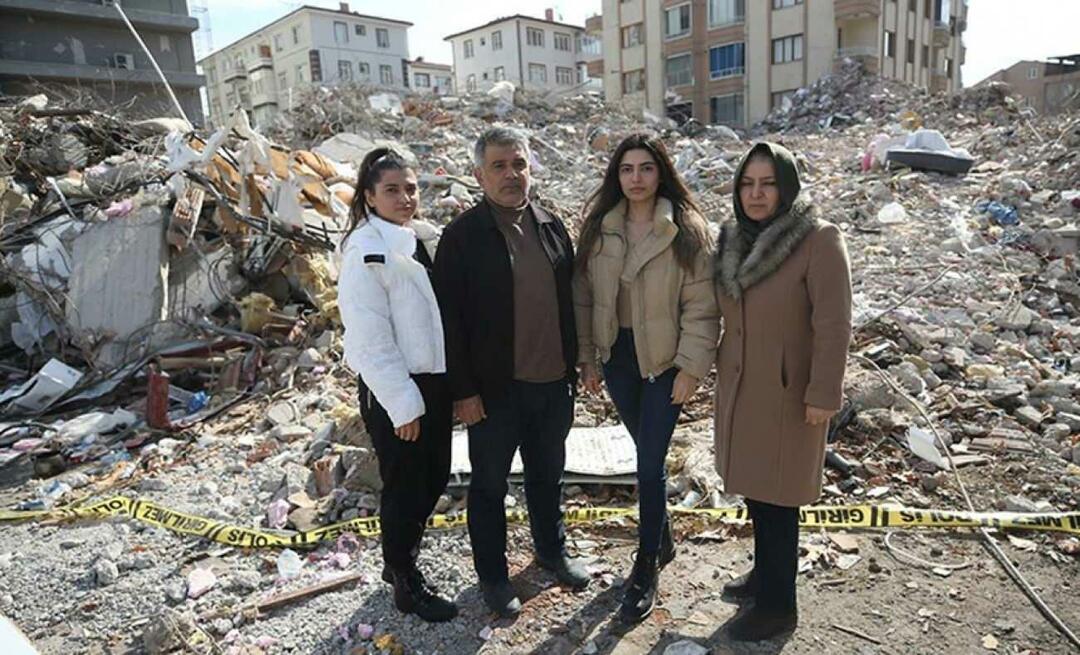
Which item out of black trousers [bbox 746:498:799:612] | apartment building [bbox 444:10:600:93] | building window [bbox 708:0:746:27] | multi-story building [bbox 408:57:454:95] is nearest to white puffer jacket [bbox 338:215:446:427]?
black trousers [bbox 746:498:799:612]

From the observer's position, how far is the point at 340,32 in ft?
156

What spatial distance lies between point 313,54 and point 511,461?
167 feet

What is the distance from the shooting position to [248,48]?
176ft

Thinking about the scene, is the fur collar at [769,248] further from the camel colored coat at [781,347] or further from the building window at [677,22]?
the building window at [677,22]

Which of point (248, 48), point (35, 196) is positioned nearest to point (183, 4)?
point (248, 48)

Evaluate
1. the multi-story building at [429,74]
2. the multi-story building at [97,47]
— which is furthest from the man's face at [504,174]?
the multi-story building at [429,74]

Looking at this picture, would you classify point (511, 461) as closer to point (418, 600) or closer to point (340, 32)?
point (418, 600)

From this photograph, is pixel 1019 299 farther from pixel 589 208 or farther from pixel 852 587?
pixel 589 208

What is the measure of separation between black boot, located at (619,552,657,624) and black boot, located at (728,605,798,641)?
1.09 feet

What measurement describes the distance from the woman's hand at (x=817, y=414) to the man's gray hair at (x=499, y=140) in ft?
4.43

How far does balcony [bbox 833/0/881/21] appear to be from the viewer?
2941 centimetres

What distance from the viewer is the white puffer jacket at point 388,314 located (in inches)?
91.2

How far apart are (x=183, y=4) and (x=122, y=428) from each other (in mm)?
33324

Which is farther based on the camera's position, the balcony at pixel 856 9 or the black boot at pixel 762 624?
the balcony at pixel 856 9
